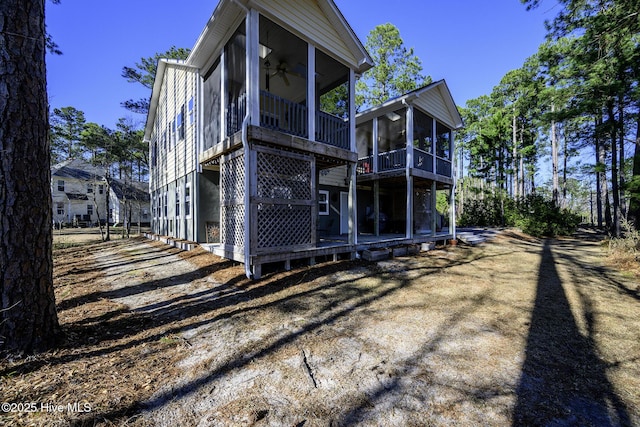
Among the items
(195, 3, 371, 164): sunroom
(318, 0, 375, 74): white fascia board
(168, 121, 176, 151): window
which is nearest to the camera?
(195, 3, 371, 164): sunroom

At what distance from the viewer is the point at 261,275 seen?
602 cm

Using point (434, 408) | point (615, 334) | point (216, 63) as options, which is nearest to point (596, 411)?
point (434, 408)

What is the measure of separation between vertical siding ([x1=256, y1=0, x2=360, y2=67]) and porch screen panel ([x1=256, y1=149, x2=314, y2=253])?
10.4 ft

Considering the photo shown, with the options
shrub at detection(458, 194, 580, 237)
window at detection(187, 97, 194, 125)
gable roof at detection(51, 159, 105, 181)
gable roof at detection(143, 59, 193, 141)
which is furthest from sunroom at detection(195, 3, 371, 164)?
gable roof at detection(51, 159, 105, 181)

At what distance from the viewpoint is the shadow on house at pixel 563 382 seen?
6.48 ft

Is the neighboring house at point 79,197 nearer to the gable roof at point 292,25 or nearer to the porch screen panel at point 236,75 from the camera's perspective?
the porch screen panel at point 236,75

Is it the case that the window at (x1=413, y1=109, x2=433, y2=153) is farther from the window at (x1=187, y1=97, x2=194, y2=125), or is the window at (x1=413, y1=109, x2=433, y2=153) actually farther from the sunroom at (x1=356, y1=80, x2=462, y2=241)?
the window at (x1=187, y1=97, x2=194, y2=125)

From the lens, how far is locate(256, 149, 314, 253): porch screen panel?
6.02m

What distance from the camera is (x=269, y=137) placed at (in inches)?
232

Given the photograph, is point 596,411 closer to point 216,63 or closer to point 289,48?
point 289,48

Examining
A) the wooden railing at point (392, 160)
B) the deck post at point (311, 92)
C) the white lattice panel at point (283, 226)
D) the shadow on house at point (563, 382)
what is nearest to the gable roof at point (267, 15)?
the deck post at point (311, 92)

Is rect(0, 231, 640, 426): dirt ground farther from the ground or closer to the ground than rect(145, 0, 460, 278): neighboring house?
closer to the ground

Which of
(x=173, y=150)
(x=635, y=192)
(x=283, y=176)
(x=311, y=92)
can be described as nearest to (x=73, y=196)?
(x=173, y=150)

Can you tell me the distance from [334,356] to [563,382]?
211 centimetres
